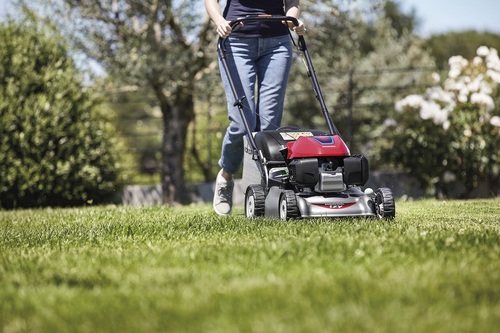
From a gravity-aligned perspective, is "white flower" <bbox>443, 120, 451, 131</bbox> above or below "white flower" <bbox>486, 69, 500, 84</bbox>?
below

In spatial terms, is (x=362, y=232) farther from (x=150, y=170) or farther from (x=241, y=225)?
(x=150, y=170)

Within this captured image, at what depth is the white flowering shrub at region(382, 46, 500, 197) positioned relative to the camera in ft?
30.8

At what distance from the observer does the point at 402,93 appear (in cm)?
1716

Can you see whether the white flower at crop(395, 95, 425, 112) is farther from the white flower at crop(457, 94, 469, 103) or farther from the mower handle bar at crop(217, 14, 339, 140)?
the mower handle bar at crop(217, 14, 339, 140)

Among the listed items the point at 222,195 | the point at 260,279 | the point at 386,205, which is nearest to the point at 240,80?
the point at 222,195

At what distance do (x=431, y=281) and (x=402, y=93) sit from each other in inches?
588

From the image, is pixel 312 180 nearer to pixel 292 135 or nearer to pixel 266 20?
pixel 292 135

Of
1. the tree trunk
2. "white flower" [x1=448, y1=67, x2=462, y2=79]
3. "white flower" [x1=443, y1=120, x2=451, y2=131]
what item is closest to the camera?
"white flower" [x1=443, y1=120, x2=451, y2=131]

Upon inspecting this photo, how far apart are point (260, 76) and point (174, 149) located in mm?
5532

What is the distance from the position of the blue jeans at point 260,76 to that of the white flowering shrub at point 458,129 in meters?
4.49

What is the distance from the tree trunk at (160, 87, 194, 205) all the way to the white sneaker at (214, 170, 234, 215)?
16.6 ft


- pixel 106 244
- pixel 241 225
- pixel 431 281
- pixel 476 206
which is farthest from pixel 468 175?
pixel 431 281

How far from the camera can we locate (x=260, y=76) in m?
5.43

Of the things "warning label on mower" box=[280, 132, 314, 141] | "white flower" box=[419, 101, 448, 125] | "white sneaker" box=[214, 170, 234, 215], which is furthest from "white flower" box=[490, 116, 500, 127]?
"warning label on mower" box=[280, 132, 314, 141]
